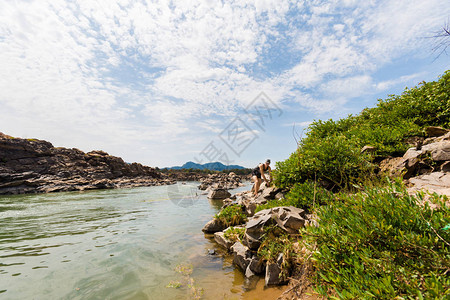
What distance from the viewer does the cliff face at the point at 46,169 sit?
35.9 meters

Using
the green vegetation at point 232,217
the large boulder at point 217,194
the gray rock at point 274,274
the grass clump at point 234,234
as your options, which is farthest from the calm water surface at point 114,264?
the large boulder at point 217,194

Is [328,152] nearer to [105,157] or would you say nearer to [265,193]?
[265,193]

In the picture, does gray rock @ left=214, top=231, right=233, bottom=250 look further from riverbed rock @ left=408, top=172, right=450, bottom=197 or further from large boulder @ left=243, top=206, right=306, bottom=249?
riverbed rock @ left=408, top=172, right=450, bottom=197

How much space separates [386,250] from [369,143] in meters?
6.19

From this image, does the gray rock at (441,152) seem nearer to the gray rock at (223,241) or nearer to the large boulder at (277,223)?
the large boulder at (277,223)

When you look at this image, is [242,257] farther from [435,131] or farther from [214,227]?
[435,131]

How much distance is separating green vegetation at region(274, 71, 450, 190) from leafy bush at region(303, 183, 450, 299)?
3.01 meters

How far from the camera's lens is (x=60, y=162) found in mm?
46344

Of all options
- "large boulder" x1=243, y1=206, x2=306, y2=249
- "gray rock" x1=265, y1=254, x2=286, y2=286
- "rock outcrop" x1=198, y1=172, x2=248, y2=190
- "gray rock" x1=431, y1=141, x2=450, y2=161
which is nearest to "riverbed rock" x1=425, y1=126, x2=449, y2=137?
"gray rock" x1=431, y1=141, x2=450, y2=161

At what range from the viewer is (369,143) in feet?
25.2

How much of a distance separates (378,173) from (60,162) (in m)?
60.1

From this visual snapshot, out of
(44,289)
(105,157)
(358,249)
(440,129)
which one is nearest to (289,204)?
(358,249)

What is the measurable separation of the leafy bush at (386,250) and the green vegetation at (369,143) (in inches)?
118

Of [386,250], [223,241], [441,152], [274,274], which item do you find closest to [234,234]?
[223,241]
